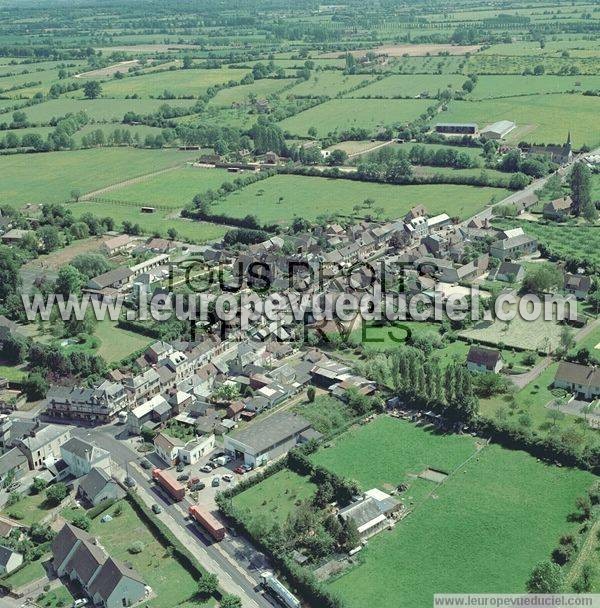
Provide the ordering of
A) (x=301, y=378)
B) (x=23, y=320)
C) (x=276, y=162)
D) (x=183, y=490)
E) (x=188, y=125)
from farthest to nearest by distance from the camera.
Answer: (x=188, y=125)
(x=276, y=162)
(x=23, y=320)
(x=301, y=378)
(x=183, y=490)

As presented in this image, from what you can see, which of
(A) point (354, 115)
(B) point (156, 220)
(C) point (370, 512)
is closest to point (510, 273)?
(C) point (370, 512)

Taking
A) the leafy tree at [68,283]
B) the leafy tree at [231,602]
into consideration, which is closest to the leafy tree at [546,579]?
the leafy tree at [231,602]

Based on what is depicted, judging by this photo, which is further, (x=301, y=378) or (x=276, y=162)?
(x=276, y=162)

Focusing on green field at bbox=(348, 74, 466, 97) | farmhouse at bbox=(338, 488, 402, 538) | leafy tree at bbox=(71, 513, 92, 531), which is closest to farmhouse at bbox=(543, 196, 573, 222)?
farmhouse at bbox=(338, 488, 402, 538)

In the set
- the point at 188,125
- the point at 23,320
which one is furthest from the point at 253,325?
the point at 188,125

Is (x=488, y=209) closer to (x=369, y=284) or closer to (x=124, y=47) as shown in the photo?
(x=369, y=284)

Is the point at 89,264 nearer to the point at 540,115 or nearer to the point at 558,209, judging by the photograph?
the point at 558,209

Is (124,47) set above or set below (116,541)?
above
